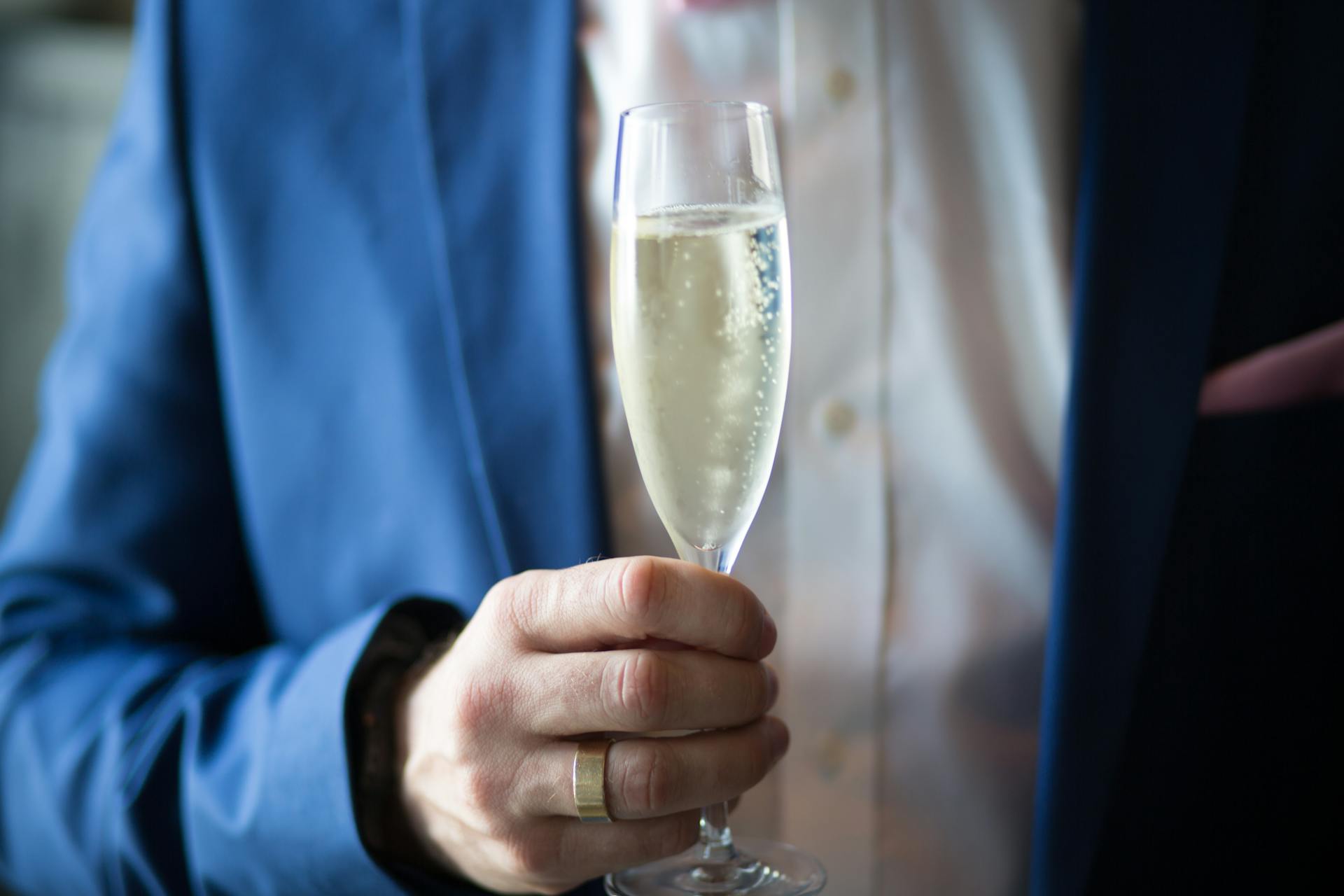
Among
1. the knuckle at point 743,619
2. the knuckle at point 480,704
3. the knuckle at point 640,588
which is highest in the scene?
the knuckle at point 640,588

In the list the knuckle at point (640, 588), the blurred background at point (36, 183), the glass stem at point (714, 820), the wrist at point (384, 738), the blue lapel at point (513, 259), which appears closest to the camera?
the knuckle at point (640, 588)

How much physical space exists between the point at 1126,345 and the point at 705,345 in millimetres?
417

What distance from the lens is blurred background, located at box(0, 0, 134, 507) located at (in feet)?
6.50

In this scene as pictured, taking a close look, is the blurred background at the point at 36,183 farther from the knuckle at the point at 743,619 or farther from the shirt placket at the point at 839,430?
the knuckle at the point at 743,619

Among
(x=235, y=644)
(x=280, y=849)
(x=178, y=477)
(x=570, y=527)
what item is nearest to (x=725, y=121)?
(x=570, y=527)

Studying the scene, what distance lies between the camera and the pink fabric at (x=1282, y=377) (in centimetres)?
101

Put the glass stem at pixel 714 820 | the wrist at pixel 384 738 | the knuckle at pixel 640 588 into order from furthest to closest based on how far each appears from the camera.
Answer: the wrist at pixel 384 738, the glass stem at pixel 714 820, the knuckle at pixel 640 588

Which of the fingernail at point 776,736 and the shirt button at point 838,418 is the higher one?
the shirt button at point 838,418

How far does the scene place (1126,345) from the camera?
95 cm

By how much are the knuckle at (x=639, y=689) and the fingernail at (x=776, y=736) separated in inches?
3.9

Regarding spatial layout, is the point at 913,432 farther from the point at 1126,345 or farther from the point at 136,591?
→ the point at 136,591

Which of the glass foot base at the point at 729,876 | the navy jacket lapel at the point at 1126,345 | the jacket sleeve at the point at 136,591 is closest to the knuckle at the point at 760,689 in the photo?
the glass foot base at the point at 729,876

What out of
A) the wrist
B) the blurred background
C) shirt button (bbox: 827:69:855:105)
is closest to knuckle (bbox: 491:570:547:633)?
the wrist

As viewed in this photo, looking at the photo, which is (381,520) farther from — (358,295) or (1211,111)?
(1211,111)
